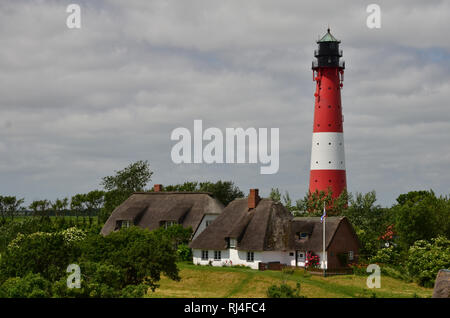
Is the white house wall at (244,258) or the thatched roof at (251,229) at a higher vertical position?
the thatched roof at (251,229)

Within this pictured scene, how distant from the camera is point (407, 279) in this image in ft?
162

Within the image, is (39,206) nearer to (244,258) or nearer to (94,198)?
(94,198)

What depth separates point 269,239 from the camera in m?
54.3

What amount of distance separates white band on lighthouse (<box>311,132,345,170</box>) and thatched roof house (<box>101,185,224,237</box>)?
1157 centimetres

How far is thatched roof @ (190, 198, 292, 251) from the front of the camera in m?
54.3

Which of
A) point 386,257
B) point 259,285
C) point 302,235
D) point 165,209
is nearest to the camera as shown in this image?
point 259,285

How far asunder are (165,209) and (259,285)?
920 inches

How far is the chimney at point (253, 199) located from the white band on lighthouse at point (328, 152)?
33.9 ft

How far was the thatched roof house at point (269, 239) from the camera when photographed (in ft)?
176

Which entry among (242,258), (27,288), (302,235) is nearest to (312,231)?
(302,235)

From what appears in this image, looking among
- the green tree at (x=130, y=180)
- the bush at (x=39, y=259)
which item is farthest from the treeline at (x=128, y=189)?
the bush at (x=39, y=259)

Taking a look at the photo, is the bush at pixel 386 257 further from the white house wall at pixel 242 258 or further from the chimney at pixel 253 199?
the chimney at pixel 253 199
